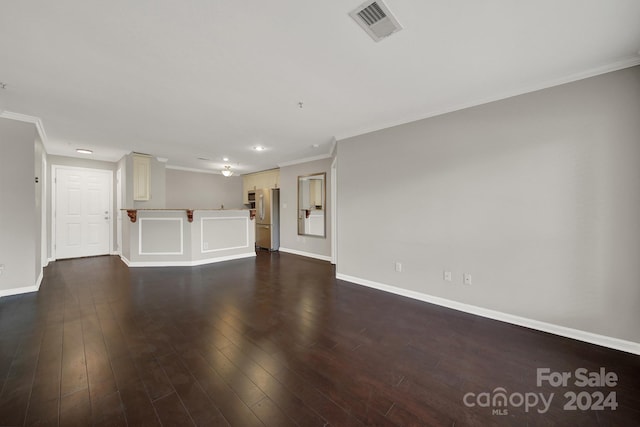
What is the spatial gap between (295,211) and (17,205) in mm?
4806

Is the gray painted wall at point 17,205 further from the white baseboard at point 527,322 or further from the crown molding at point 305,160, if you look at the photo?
the white baseboard at point 527,322

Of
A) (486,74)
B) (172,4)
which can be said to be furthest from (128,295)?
(486,74)

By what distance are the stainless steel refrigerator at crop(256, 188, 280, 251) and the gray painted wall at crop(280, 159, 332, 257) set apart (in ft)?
0.66

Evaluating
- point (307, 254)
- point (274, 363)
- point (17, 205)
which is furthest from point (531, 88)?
point (17, 205)

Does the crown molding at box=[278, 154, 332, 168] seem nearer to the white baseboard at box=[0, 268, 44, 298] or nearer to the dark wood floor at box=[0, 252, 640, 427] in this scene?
the dark wood floor at box=[0, 252, 640, 427]

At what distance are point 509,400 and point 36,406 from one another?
303cm

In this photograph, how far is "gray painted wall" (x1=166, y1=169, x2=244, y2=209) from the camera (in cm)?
723

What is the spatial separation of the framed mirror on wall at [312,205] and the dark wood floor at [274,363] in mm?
2818

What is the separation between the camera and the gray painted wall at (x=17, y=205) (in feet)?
10.5

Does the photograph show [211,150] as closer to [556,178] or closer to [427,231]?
[427,231]

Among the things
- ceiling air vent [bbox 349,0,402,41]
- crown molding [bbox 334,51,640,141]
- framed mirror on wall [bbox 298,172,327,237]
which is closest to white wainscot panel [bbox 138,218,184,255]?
framed mirror on wall [bbox 298,172,327,237]

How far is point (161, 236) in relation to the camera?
16.5ft

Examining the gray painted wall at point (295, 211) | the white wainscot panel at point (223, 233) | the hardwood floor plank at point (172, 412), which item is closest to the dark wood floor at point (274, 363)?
the hardwood floor plank at point (172, 412)

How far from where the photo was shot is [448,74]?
228cm
